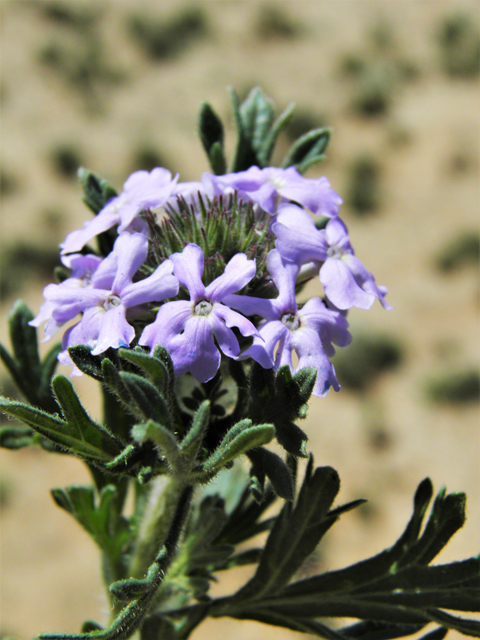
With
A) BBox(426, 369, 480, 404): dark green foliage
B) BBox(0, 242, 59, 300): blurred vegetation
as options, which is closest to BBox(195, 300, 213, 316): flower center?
BBox(426, 369, 480, 404): dark green foliage

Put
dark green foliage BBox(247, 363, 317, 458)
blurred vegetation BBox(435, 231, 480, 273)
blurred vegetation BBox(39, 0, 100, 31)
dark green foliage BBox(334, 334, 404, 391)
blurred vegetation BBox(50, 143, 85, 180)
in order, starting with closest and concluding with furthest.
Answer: dark green foliage BBox(247, 363, 317, 458), dark green foliage BBox(334, 334, 404, 391), blurred vegetation BBox(435, 231, 480, 273), blurred vegetation BBox(50, 143, 85, 180), blurred vegetation BBox(39, 0, 100, 31)

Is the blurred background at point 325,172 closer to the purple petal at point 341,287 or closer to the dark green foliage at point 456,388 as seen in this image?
the dark green foliage at point 456,388

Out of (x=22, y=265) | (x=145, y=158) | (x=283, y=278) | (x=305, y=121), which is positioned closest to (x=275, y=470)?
(x=283, y=278)

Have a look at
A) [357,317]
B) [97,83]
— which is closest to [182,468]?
[357,317]

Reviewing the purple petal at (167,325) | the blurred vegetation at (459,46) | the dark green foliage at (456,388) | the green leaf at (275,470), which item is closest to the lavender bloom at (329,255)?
the purple petal at (167,325)

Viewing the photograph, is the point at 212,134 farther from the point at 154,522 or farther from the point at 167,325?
the point at 154,522

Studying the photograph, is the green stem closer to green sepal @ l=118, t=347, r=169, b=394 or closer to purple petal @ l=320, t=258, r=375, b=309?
green sepal @ l=118, t=347, r=169, b=394
